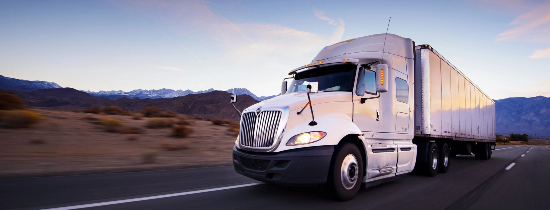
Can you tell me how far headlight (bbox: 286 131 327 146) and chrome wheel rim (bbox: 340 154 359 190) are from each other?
2.32 ft

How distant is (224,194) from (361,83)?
3.19 metres

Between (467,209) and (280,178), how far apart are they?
3.02 m

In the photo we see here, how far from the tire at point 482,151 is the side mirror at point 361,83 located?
494 inches

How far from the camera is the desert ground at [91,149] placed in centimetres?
850

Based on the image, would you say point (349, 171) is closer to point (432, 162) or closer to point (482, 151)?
point (432, 162)

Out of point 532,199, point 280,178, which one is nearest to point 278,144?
point 280,178

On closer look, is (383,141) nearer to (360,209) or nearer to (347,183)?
(347,183)

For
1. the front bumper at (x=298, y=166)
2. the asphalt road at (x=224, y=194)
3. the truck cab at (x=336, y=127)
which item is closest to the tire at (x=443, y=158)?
the asphalt road at (x=224, y=194)

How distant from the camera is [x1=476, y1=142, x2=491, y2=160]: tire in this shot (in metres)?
→ 15.6

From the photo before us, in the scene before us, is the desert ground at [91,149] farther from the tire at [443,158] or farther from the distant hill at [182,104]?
the distant hill at [182,104]

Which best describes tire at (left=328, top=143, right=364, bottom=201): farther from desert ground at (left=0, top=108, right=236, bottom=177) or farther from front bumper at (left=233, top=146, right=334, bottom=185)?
desert ground at (left=0, top=108, right=236, bottom=177)

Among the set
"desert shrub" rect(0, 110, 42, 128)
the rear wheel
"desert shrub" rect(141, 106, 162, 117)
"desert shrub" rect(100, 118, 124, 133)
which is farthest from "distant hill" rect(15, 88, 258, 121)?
the rear wheel

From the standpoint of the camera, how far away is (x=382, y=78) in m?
5.85

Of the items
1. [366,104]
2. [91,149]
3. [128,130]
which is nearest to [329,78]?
[366,104]
